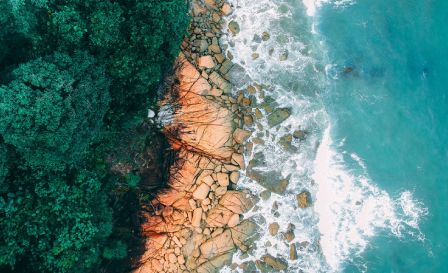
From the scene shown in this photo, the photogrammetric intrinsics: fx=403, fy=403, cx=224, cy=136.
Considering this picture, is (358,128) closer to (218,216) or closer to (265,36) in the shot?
(265,36)

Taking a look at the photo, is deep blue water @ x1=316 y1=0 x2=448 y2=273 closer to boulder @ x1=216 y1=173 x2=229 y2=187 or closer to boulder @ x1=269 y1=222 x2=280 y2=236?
boulder @ x1=269 y1=222 x2=280 y2=236

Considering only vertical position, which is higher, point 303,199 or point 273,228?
point 303,199

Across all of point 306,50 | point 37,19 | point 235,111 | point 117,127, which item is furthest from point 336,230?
Answer: point 37,19

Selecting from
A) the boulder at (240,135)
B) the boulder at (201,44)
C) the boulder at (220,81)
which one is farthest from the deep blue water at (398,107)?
the boulder at (201,44)

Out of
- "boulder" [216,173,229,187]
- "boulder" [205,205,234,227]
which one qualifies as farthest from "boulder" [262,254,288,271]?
"boulder" [216,173,229,187]

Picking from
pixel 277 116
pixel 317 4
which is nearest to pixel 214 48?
pixel 277 116

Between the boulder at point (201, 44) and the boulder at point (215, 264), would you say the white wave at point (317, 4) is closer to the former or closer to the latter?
the boulder at point (201, 44)
